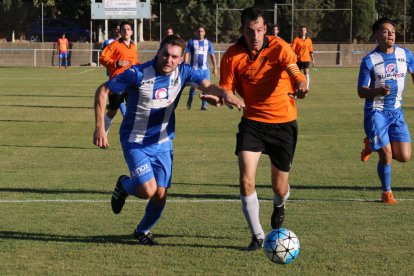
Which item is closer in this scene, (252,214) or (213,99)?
(213,99)

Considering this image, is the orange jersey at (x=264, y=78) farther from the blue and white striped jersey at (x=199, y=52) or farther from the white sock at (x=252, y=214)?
the blue and white striped jersey at (x=199, y=52)

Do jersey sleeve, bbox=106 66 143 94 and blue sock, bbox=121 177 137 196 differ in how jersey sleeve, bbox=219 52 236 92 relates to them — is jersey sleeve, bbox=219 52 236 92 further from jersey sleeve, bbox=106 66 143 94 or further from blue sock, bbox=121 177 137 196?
blue sock, bbox=121 177 137 196

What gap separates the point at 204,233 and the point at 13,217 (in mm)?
2032

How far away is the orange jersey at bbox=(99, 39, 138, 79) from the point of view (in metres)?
16.4

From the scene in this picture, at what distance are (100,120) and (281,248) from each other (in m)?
1.78

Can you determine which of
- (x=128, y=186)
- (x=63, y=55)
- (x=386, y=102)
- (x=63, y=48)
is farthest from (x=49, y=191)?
(x=63, y=55)

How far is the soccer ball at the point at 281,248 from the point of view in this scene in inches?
256

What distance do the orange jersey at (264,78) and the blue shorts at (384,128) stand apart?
2.24m

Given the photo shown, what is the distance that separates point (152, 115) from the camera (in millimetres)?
7355

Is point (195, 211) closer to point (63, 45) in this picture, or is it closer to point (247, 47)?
point (247, 47)

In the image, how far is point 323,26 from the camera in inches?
2293

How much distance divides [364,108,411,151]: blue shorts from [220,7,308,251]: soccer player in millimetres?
2190

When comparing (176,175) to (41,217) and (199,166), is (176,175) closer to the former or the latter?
(199,166)

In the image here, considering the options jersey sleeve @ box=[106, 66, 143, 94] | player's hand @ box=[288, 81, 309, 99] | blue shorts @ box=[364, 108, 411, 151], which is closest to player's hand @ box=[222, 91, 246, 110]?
player's hand @ box=[288, 81, 309, 99]
